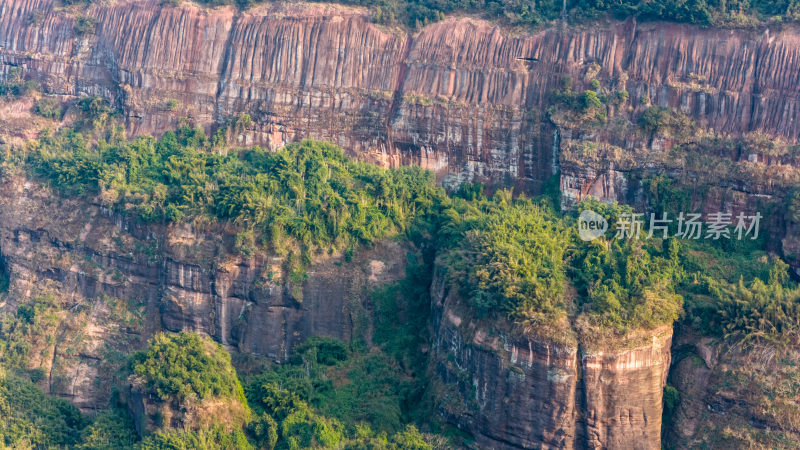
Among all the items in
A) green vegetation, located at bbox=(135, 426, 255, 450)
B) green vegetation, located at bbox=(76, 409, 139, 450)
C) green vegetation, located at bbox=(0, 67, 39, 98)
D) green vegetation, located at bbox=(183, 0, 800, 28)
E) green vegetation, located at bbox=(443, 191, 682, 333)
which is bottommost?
green vegetation, located at bbox=(76, 409, 139, 450)

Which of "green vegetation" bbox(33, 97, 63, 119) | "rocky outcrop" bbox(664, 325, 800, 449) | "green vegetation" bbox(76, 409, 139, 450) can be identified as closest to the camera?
"rocky outcrop" bbox(664, 325, 800, 449)

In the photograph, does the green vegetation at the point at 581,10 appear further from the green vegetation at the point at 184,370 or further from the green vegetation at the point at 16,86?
the green vegetation at the point at 184,370

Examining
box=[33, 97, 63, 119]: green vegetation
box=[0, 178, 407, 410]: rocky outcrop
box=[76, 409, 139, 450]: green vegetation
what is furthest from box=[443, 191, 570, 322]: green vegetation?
box=[33, 97, 63, 119]: green vegetation

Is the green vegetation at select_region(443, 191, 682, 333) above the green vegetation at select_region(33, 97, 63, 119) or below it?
below

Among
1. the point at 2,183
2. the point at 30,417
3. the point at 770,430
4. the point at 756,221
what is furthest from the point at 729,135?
the point at 2,183

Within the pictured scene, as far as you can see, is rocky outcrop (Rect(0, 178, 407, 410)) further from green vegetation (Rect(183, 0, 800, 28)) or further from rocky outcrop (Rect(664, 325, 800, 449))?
rocky outcrop (Rect(664, 325, 800, 449))

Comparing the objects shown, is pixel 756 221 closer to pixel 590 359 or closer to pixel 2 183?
pixel 590 359
